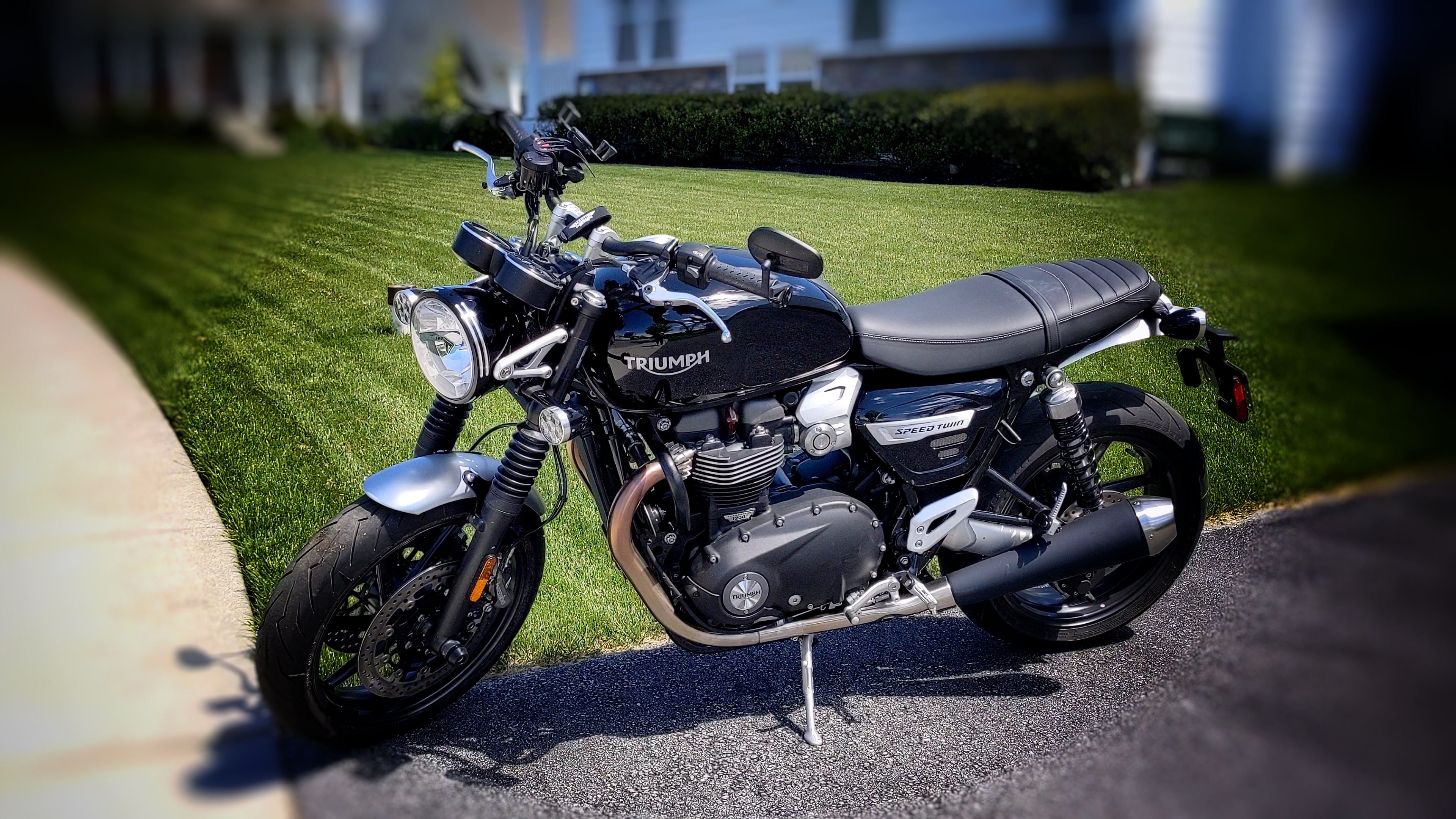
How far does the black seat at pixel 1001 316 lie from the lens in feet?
8.83

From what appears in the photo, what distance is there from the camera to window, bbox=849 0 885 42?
2488mm

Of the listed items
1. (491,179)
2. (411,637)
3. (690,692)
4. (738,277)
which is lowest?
(690,692)

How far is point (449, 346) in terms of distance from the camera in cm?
243

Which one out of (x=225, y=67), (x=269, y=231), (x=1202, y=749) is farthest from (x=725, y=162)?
(x=225, y=67)

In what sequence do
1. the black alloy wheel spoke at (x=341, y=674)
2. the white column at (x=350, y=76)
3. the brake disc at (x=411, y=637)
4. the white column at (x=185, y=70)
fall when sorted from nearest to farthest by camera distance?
the white column at (x=185, y=70) < the white column at (x=350, y=76) < the brake disc at (x=411, y=637) < the black alloy wheel spoke at (x=341, y=674)

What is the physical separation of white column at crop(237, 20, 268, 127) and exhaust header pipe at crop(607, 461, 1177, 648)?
156cm

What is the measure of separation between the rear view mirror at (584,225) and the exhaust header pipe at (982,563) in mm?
597

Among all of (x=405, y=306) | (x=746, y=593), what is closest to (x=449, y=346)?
(x=405, y=306)

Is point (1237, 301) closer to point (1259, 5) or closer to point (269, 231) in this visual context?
point (1259, 5)

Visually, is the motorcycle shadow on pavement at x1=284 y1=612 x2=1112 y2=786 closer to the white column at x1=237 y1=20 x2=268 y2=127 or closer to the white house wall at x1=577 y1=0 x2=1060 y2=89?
the white house wall at x1=577 y1=0 x2=1060 y2=89

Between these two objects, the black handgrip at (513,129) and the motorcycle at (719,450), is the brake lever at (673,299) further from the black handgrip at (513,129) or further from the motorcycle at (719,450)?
the black handgrip at (513,129)

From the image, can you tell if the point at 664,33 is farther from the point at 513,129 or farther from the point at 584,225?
the point at 584,225

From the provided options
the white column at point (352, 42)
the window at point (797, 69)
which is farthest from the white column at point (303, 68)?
the window at point (797, 69)

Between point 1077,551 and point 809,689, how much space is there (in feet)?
2.91
